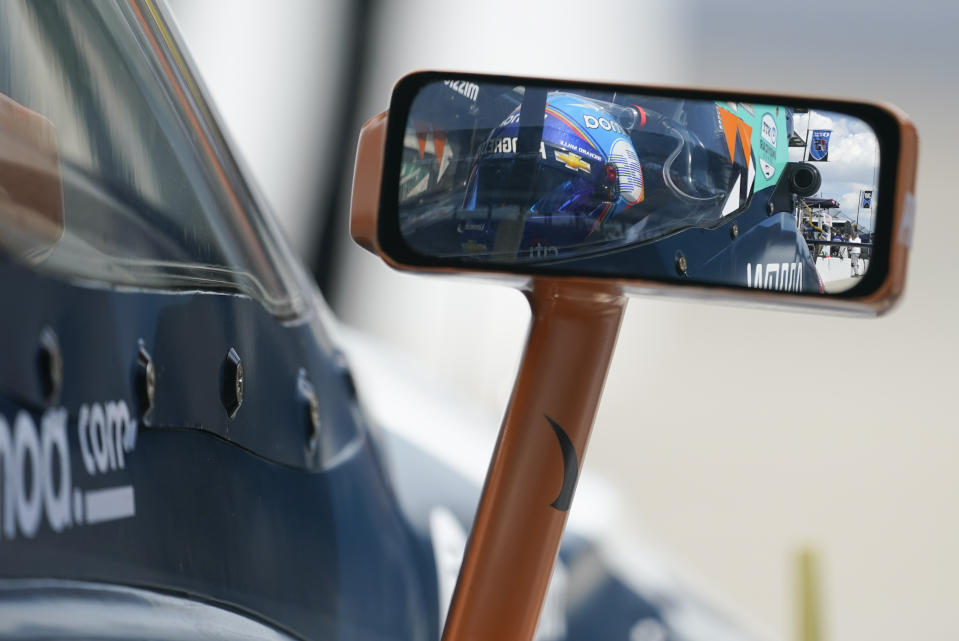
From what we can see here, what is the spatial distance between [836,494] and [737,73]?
467cm

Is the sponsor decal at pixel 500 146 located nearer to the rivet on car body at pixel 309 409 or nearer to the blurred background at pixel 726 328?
the rivet on car body at pixel 309 409

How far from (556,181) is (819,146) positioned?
193 mm

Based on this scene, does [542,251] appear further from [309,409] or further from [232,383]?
[309,409]

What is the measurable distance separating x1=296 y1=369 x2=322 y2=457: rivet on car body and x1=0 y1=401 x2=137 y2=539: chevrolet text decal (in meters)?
0.35

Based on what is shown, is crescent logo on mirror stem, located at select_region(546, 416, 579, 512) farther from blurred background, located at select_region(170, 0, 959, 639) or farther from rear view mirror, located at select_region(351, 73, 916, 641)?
blurred background, located at select_region(170, 0, 959, 639)

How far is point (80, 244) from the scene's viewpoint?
0.85m

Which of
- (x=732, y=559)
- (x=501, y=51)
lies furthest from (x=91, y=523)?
(x=732, y=559)

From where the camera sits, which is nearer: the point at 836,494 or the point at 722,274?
the point at 722,274

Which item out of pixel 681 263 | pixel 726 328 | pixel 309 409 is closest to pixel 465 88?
pixel 681 263

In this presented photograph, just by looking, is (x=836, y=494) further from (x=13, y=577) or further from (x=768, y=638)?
(x=13, y=577)

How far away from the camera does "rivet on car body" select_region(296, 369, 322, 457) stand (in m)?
1.21

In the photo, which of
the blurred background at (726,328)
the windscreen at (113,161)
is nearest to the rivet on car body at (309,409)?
the windscreen at (113,161)

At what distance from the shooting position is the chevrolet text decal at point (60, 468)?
703 mm

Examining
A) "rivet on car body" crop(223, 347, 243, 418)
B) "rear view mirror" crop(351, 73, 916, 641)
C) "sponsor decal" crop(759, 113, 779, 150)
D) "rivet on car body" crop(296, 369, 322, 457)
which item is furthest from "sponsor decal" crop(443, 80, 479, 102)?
"rivet on car body" crop(296, 369, 322, 457)
